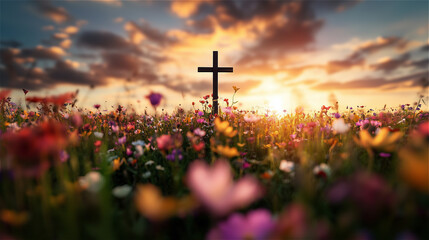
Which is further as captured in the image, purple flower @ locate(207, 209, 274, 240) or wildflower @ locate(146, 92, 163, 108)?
wildflower @ locate(146, 92, 163, 108)

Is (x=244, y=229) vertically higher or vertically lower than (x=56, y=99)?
lower

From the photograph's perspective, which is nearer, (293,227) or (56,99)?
(293,227)

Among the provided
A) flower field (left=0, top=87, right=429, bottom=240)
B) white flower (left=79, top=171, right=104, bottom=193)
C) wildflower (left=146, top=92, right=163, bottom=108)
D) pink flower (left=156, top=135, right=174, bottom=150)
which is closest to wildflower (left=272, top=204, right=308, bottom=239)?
flower field (left=0, top=87, right=429, bottom=240)

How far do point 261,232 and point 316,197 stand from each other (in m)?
0.88

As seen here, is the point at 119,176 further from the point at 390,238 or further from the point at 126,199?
the point at 390,238

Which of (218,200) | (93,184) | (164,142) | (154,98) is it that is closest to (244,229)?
(218,200)

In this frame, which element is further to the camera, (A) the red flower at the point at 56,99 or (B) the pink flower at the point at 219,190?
(A) the red flower at the point at 56,99

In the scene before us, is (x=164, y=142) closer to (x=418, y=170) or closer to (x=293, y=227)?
(x=293, y=227)

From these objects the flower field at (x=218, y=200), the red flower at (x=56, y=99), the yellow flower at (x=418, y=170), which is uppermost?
the red flower at (x=56, y=99)

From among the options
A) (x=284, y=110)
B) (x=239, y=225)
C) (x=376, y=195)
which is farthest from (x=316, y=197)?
(x=284, y=110)

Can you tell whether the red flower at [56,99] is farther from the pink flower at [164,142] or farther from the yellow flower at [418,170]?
the yellow flower at [418,170]

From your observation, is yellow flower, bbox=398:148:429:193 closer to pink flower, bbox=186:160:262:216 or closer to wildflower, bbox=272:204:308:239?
wildflower, bbox=272:204:308:239

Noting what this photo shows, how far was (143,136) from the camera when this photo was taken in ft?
13.2

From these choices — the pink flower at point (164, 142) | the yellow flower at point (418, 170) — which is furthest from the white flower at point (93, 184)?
the yellow flower at point (418, 170)
